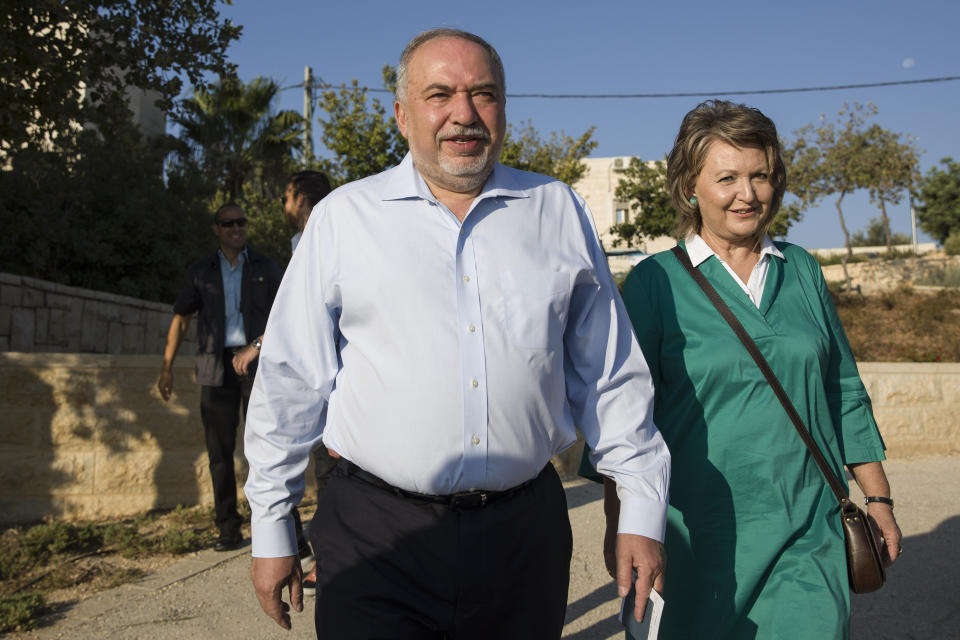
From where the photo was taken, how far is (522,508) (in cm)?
202

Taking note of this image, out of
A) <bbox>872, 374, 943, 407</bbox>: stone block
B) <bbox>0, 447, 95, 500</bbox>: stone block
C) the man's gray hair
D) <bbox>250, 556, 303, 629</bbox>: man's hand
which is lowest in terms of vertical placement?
<bbox>0, 447, 95, 500</bbox>: stone block

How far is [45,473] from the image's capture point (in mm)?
6117

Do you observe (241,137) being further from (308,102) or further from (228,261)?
(228,261)

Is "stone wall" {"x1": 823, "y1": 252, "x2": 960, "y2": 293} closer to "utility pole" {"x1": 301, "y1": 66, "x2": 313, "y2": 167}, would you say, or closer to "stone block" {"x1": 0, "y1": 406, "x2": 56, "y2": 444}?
"utility pole" {"x1": 301, "y1": 66, "x2": 313, "y2": 167}

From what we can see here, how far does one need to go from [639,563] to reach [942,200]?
189ft

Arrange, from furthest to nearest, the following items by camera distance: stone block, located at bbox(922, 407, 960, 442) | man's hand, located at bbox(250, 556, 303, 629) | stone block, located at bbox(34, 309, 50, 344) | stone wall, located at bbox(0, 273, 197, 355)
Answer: stone block, located at bbox(34, 309, 50, 344) → stone wall, located at bbox(0, 273, 197, 355) → stone block, located at bbox(922, 407, 960, 442) → man's hand, located at bbox(250, 556, 303, 629)

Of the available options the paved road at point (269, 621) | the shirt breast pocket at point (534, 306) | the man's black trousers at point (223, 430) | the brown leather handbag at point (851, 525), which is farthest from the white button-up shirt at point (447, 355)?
the man's black trousers at point (223, 430)

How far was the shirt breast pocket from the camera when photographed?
79.6 inches

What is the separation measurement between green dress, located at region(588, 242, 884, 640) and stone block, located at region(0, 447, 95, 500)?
16.6 ft

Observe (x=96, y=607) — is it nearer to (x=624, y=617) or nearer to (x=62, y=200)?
(x=624, y=617)

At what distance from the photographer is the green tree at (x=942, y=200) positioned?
50.6 meters

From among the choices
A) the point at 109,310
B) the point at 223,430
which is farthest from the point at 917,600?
the point at 109,310

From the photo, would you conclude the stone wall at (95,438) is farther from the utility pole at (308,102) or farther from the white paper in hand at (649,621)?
the utility pole at (308,102)

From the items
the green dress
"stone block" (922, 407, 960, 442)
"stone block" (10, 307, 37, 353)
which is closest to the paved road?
the green dress
